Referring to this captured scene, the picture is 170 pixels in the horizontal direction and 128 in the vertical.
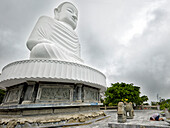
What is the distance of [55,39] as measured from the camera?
971cm

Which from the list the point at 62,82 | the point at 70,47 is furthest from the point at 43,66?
the point at 70,47

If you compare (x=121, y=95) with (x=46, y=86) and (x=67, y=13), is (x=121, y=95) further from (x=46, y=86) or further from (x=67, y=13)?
(x=67, y=13)

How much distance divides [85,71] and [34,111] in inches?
143

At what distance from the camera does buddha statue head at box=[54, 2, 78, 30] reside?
12500 millimetres

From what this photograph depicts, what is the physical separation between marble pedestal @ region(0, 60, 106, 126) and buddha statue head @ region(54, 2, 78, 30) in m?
7.62

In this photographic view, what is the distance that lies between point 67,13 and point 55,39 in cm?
469

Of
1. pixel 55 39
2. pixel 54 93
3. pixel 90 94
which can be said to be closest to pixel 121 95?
pixel 90 94

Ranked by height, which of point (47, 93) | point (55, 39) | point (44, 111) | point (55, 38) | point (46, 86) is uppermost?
point (55, 38)

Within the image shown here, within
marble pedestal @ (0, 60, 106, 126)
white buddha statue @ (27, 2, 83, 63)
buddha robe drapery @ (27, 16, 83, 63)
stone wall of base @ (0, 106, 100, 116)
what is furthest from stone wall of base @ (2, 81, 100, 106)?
buddha robe drapery @ (27, 16, 83, 63)

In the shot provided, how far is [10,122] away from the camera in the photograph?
210 inches

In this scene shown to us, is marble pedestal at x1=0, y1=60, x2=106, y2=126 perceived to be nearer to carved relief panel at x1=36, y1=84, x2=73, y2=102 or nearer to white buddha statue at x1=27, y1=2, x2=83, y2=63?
carved relief panel at x1=36, y1=84, x2=73, y2=102

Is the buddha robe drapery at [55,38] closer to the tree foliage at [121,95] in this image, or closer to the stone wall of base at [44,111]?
the stone wall of base at [44,111]

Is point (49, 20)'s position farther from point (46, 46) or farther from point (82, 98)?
point (82, 98)

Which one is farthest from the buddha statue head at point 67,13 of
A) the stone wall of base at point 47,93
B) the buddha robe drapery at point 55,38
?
the stone wall of base at point 47,93
